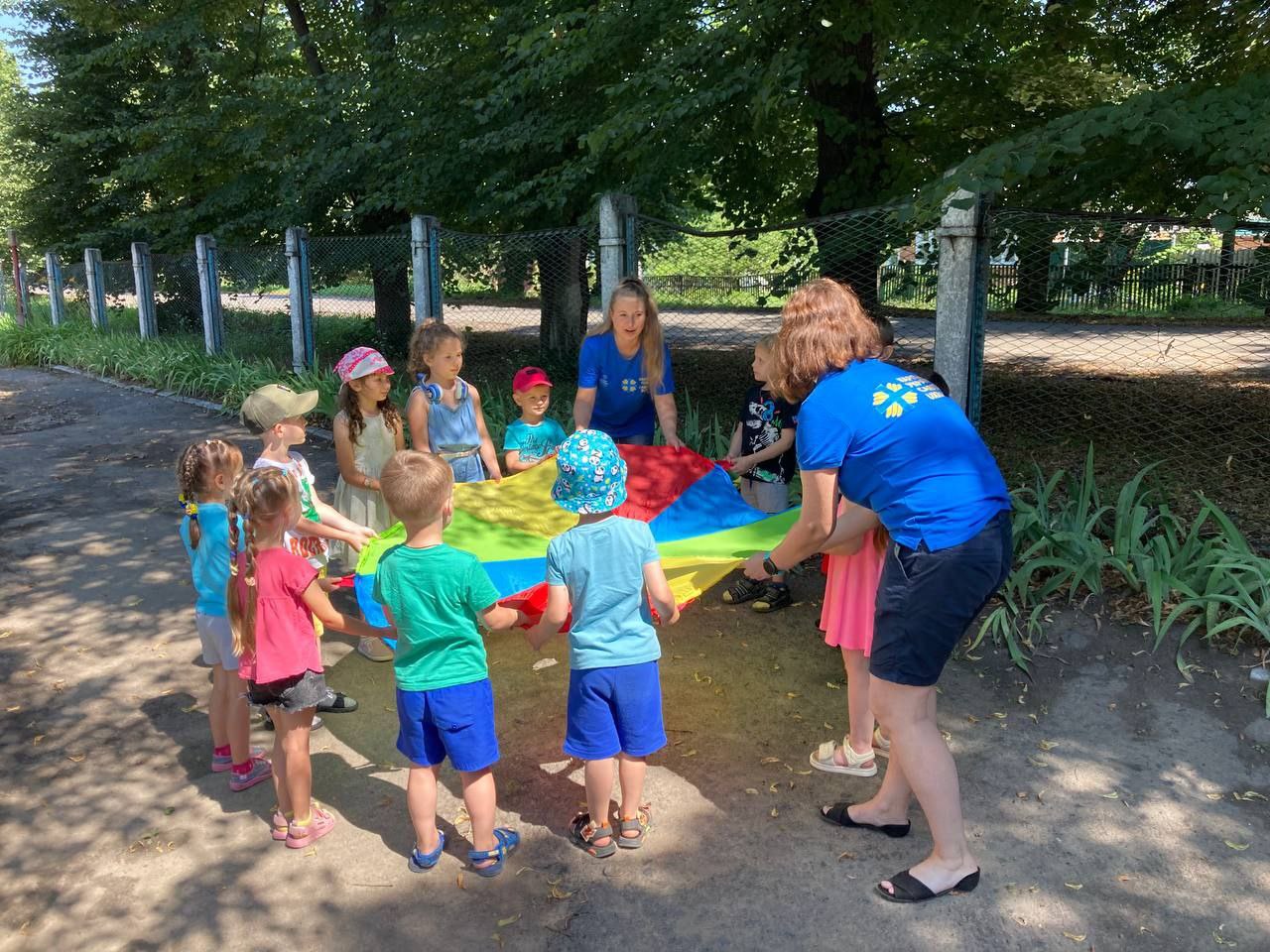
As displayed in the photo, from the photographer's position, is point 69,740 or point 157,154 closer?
point 69,740

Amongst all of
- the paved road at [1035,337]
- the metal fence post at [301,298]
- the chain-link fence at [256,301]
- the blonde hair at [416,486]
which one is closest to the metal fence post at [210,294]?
the chain-link fence at [256,301]

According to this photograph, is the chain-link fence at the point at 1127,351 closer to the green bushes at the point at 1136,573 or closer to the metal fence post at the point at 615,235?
the green bushes at the point at 1136,573

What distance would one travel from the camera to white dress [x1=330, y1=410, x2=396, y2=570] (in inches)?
188

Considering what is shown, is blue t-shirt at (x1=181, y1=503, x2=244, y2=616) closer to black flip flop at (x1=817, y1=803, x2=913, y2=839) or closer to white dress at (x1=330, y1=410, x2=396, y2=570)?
white dress at (x1=330, y1=410, x2=396, y2=570)

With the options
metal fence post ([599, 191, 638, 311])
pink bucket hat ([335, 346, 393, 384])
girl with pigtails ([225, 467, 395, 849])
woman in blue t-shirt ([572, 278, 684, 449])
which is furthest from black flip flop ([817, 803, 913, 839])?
metal fence post ([599, 191, 638, 311])

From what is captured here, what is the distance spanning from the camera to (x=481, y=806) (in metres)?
3.15

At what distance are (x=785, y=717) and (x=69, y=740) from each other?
114 inches

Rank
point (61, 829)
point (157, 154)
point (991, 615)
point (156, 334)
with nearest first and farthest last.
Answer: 1. point (61, 829)
2. point (991, 615)
3. point (157, 154)
4. point (156, 334)

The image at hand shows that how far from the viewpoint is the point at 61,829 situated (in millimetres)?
3494

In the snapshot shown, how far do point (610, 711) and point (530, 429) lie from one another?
2088mm

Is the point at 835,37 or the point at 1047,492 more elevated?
the point at 835,37

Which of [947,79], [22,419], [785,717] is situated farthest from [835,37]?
[22,419]

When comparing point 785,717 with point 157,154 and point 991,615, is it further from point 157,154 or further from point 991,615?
point 157,154

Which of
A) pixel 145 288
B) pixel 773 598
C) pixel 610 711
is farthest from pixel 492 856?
pixel 145 288
